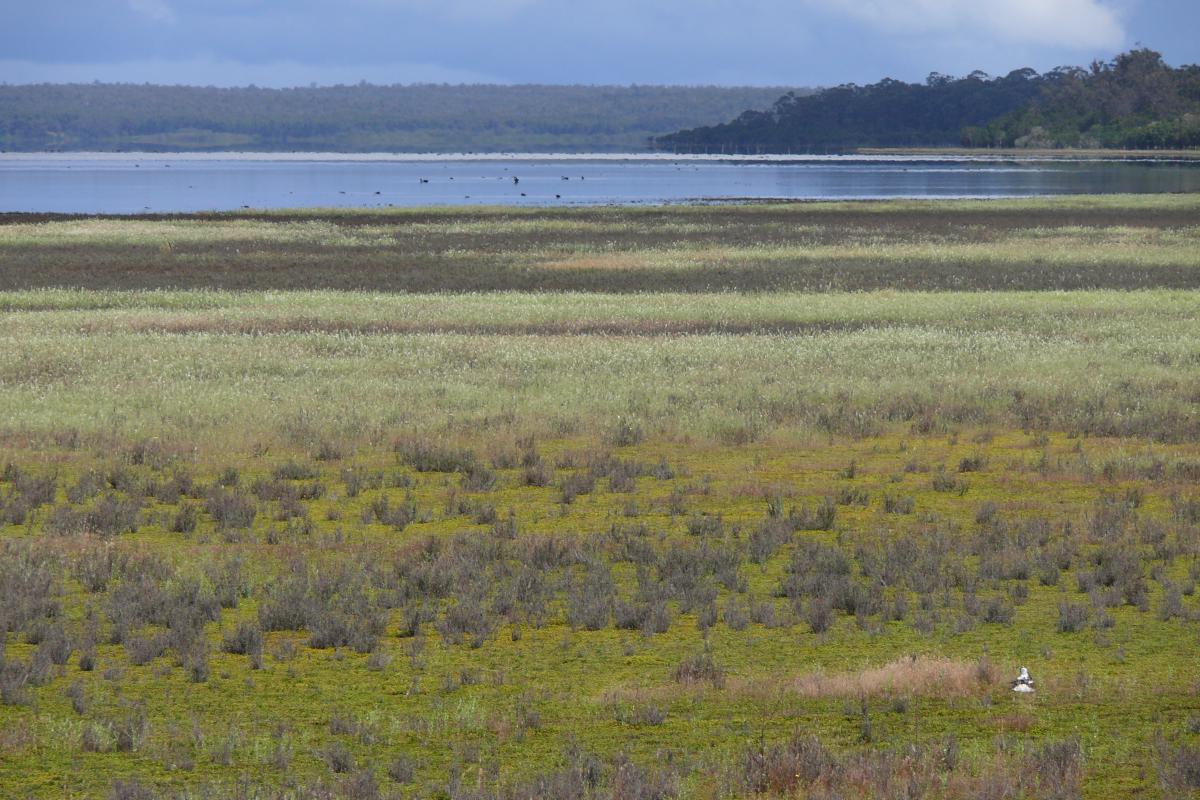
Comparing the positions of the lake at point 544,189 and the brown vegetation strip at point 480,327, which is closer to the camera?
the brown vegetation strip at point 480,327

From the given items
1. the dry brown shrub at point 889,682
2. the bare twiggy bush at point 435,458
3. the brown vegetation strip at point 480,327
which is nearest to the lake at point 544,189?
the brown vegetation strip at point 480,327

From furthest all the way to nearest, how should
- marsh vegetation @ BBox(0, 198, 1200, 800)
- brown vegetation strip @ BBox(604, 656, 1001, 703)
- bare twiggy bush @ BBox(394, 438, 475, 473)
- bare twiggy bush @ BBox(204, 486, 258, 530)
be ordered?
bare twiggy bush @ BBox(394, 438, 475, 473)
bare twiggy bush @ BBox(204, 486, 258, 530)
brown vegetation strip @ BBox(604, 656, 1001, 703)
marsh vegetation @ BBox(0, 198, 1200, 800)

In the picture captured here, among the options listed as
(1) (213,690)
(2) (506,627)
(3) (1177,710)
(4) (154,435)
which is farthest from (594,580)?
(4) (154,435)

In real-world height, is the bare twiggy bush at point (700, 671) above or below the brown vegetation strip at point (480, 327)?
above

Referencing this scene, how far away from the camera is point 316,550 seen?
15.1 metres

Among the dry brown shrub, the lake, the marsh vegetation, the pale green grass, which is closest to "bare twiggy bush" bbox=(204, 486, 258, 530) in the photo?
the marsh vegetation

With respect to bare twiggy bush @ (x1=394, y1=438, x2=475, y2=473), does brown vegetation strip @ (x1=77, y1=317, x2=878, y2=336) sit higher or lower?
lower

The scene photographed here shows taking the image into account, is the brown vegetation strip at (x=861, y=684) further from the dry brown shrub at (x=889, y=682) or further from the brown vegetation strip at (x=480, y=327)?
the brown vegetation strip at (x=480, y=327)

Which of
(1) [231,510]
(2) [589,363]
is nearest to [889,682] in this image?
(1) [231,510]

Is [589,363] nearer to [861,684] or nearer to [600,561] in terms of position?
[600,561]

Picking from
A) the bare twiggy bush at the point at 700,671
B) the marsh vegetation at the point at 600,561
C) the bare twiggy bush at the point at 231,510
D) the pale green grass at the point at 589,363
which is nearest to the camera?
the marsh vegetation at the point at 600,561

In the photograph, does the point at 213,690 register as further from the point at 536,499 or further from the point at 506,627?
the point at 536,499

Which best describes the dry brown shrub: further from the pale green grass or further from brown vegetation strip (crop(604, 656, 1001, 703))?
the pale green grass

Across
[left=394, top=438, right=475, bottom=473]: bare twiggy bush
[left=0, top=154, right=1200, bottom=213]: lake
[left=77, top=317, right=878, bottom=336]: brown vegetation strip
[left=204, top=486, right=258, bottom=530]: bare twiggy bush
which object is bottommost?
[left=77, top=317, right=878, bottom=336]: brown vegetation strip
